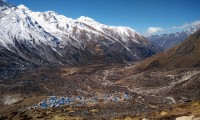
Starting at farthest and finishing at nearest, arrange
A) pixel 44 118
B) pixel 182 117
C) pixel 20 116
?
pixel 20 116
pixel 44 118
pixel 182 117

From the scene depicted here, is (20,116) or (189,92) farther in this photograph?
(189,92)

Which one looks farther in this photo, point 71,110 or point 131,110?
point 71,110

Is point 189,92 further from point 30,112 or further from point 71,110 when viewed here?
point 30,112

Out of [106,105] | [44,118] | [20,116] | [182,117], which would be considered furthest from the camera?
[106,105]

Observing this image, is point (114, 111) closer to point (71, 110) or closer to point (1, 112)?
point (71, 110)

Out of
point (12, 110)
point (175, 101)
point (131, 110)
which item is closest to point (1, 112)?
point (12, 110)

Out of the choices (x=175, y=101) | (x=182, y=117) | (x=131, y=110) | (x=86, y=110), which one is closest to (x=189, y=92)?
(x=175, y=101)

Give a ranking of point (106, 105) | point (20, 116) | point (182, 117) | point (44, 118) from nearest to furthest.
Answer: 1. point (182, 117)
2. point (44, 118)
3. point (20, 116)
4. point (106, 105)

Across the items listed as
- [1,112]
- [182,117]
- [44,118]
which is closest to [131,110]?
[44,118]
